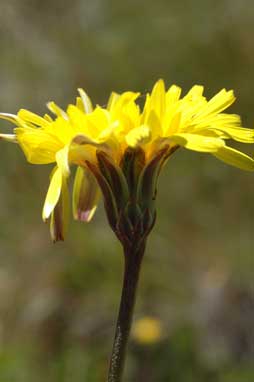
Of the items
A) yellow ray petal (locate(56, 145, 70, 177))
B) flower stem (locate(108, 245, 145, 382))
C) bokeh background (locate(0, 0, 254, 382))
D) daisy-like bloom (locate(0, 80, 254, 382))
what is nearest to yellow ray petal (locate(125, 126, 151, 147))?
daisy-like bloom (locate(0, 80, 254, 382))

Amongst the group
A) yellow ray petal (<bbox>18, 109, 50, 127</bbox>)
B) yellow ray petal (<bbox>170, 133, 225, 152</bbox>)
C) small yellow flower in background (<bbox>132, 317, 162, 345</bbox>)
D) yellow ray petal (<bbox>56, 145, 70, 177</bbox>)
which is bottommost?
small yellow flower in background (<bbox>132, 317, 162, 345</bbox>)

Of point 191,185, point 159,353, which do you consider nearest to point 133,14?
point 191,185

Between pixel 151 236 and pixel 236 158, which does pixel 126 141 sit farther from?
pixel 151 236

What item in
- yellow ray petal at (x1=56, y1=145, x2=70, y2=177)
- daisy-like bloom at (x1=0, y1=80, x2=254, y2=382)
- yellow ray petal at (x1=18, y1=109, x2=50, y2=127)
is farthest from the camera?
yellow ray petal at (x1=18, y1=109, x2=50, y2=127)

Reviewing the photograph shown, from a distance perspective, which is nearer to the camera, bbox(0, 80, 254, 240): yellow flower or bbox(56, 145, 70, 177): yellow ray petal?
bbox(56, 145, 70, 177): yellow ray petal

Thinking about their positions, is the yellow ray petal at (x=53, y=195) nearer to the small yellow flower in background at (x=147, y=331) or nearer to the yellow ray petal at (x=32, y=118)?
the yellow ray petal at (x=32, y=118)

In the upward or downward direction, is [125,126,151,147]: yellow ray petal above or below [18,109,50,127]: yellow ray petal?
below

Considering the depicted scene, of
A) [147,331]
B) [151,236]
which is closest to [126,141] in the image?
[147,331]

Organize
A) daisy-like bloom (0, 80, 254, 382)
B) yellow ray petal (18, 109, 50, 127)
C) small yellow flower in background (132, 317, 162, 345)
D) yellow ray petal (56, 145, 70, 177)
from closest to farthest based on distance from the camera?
1. yellow ray petal (56, 145, 70, 177)
2. daisy-like bloom (0, 80, 254, 382)
3. yellow ray petal (18, 109, 50, 127)
4. small yellow flower in background (132, 317, 162, 345)

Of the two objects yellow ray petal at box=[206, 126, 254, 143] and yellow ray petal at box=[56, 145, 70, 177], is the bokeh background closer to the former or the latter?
yellow ray petal at box=[206, 126, 254, 143]
